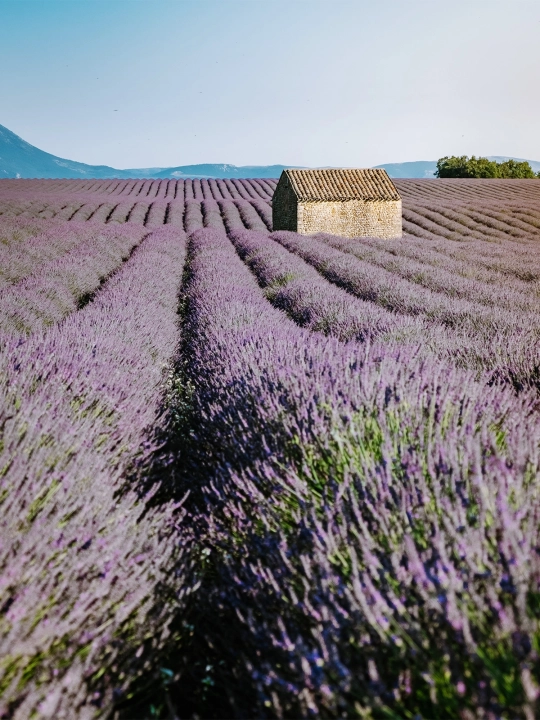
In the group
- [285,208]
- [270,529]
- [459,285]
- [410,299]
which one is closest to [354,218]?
[285,208]

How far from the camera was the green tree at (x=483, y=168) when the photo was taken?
51.5 m

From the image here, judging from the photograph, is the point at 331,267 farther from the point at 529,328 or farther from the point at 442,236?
the point at 442,236

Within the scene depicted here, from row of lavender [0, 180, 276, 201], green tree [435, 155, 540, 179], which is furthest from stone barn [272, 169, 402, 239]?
green tree [435, 155, 540, 179]

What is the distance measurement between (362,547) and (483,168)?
57362 millimetres

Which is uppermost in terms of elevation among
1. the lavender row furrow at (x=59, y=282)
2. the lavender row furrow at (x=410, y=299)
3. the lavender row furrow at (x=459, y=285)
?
the lavender row furrow at (x=59, y=282)

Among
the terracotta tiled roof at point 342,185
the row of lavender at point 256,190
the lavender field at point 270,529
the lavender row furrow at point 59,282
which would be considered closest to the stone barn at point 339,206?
the terracotta tiled roof at point 342,185

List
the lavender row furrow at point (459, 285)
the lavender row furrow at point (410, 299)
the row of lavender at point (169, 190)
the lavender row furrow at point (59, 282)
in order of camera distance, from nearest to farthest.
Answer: the lavender row furrow at point (410, 299) → the lavender row furrow at point (59, 282) → the lavender row furrow at point (459, 285) → the row of lavender at point (169, 190)

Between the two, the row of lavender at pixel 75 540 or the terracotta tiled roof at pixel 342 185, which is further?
the terracotta tiled roof at pixel 342 185

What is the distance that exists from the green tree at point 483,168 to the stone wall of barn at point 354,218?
37.4 meters

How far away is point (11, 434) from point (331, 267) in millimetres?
7761

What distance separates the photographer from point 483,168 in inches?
2034

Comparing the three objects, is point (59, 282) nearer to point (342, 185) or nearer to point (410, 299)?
point (410, 299)

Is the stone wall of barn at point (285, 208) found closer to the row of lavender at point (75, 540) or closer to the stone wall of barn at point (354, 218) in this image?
the stone wall of barn at point (354, 218)

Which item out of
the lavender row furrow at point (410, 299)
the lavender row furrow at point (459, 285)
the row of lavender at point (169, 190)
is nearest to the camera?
the lavender row furrow at point (410, 299)
